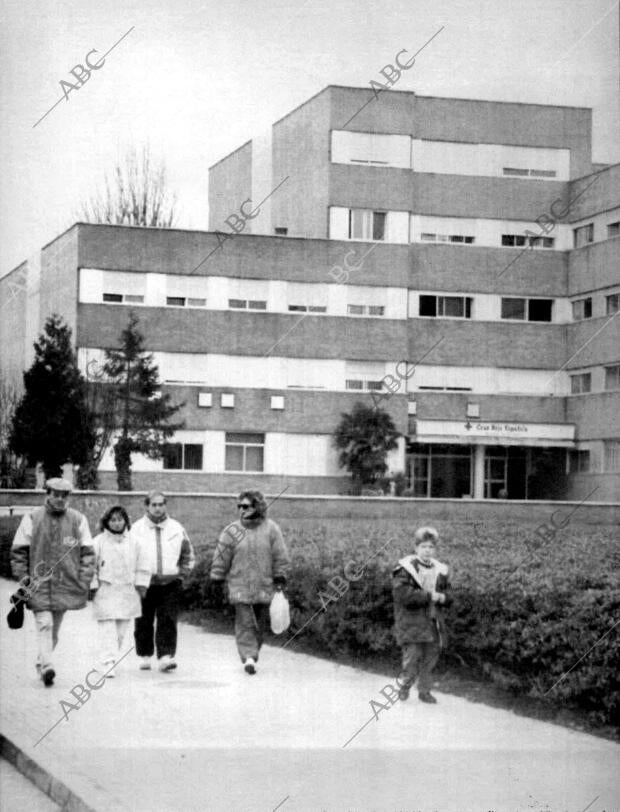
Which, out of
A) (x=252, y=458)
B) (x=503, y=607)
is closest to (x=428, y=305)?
(x=252, y=458)

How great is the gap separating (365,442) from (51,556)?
8.41 metres

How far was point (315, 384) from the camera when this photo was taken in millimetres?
18312

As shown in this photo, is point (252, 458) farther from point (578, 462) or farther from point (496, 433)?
point (496, 433)

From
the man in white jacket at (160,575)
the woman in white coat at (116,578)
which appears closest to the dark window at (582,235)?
the man in white jacket at (160,575)

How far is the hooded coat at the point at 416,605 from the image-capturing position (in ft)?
32.6

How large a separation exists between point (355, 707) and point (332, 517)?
827 cm

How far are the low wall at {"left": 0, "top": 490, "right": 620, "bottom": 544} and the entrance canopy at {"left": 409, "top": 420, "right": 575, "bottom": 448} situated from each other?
1047mm

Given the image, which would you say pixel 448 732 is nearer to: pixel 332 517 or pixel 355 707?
pixel 355 707

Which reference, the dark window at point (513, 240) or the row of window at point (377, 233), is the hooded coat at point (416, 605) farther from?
the dark window at point (513, 240)

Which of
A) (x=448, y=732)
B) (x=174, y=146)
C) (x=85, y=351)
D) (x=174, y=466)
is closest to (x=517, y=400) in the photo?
(x=174, y=466)

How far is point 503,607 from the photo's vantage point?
9.79 m

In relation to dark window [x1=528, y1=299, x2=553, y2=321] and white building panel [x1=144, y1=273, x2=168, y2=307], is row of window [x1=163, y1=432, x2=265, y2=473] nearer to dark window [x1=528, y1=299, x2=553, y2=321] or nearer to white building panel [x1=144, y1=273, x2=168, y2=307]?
white building panel [x1=144, y1=273, x2=168, y2=307]

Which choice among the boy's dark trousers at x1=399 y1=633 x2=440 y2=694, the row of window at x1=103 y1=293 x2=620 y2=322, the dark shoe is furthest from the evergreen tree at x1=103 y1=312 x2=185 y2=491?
the boy's dark trousers at x1=399 y1=633 x2=440 y2=694

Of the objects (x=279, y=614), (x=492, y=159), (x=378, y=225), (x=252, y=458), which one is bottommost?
(x=279, y=614)
